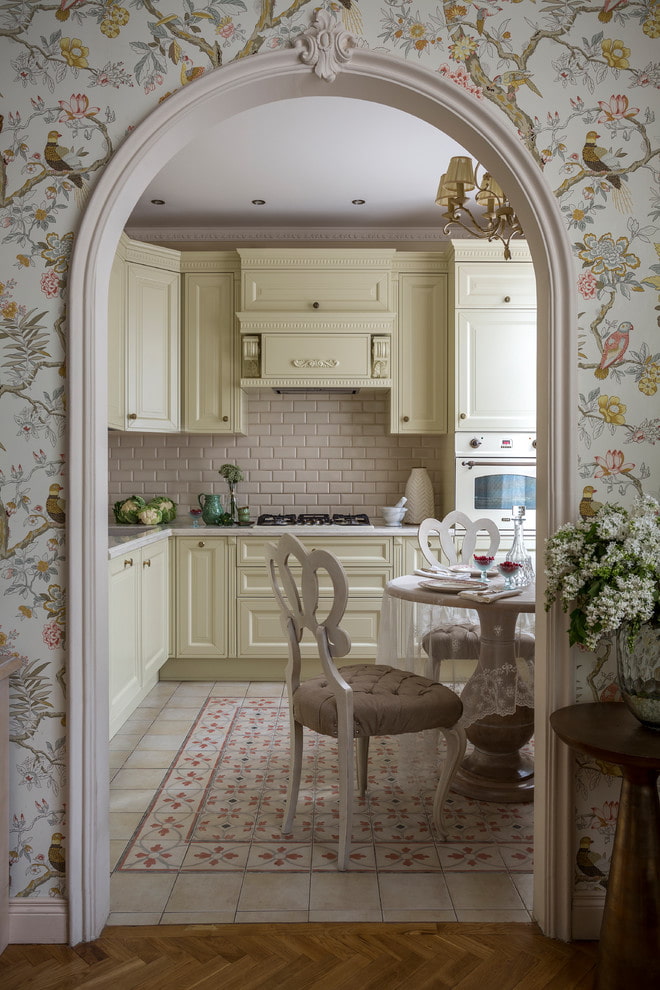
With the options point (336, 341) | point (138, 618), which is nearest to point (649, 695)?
point (138, 618)

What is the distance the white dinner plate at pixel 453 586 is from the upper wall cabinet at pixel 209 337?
7.59ft

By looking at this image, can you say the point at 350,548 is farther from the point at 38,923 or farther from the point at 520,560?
the point at 38,923

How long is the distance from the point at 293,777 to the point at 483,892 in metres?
0.71

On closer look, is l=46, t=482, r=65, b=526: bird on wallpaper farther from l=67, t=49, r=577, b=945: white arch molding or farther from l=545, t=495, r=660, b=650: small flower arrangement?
l=545, t=495, r=660, b=650: small flower arrangement

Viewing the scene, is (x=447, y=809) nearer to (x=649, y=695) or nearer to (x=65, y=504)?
(x=649, y=695)

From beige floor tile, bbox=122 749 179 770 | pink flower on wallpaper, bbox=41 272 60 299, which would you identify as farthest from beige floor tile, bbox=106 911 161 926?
pink flower on wallpaper, bbox=41 272 60 299

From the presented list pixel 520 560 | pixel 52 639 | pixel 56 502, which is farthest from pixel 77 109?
pixel 520 560

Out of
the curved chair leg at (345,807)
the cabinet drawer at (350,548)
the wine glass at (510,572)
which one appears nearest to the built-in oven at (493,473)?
the cabinet drawer at (350,548)

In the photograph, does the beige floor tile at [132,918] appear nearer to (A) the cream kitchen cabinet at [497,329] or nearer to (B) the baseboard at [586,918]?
(B) the baseboard at [586,918]

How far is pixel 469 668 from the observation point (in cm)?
458

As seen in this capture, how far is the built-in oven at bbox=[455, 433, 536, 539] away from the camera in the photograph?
4.49m

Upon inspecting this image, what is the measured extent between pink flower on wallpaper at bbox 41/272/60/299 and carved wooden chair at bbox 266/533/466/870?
1.04 meters

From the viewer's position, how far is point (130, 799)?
9.53 feet

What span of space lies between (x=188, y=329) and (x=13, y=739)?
3.20 meters
